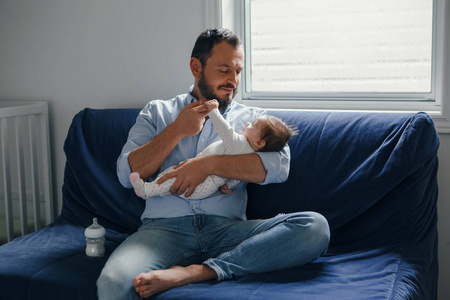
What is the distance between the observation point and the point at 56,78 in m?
2.93

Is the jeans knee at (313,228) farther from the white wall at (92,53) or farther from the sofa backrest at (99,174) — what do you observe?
the white wall at (92,53)

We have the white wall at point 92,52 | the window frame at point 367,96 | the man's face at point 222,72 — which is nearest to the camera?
the man's face at point 222,72

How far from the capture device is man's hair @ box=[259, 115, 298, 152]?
1.87m

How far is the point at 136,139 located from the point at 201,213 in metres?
0.37

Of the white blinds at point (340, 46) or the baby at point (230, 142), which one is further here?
the white blinds at point (340, 46)

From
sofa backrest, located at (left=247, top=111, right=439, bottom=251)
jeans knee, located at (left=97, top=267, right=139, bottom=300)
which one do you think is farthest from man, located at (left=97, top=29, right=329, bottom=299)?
sofa backrest, located at (left=247, top=111, right=439, bottom=251)

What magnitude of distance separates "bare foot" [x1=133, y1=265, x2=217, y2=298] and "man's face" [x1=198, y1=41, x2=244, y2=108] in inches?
26.6

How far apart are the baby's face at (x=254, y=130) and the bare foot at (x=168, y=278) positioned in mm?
479

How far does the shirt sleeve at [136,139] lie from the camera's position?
1.94 metres

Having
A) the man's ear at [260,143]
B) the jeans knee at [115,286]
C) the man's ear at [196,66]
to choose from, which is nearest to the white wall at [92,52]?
the man's ear at [196,66]

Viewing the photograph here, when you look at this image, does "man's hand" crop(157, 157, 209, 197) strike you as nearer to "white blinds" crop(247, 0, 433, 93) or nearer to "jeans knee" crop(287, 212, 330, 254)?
"jeans knee" crop(287, 212, 330, 254)

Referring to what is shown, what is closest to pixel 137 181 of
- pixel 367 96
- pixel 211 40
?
pixel 211 40

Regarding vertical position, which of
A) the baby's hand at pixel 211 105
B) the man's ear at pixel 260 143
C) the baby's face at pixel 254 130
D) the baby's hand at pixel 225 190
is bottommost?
the baby's hand at pixel 225 190

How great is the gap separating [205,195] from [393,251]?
26.8 inches
